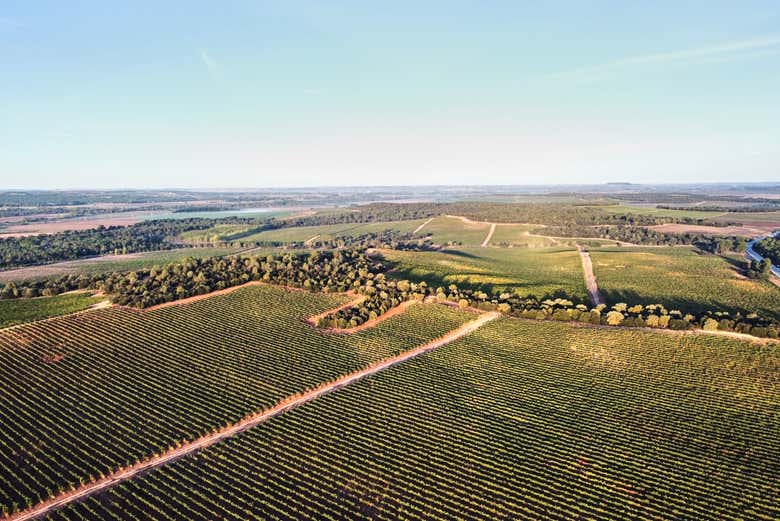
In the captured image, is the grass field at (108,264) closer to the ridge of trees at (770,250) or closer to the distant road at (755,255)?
the distant road at (755,255)

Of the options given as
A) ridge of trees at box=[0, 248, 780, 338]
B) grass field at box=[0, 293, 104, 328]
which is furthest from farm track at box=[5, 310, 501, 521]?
grass field at box=[0, 293, 104, 328]

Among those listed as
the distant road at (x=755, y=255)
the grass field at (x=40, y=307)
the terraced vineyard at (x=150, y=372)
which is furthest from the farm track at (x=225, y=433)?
the distant road at (x=755, y=255)

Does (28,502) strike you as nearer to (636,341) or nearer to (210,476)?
(210,476)

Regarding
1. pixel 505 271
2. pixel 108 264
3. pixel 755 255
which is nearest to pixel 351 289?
pixel 505 271

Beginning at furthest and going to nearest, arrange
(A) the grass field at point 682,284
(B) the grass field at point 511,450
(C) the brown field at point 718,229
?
(C) the brown field at point 718,229 → (A) the grass field at point 682,284 → (B) the grass field at point 511,450

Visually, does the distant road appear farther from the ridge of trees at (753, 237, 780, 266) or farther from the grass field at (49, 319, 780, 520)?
the grass field at (49, 319, 780, 520)
